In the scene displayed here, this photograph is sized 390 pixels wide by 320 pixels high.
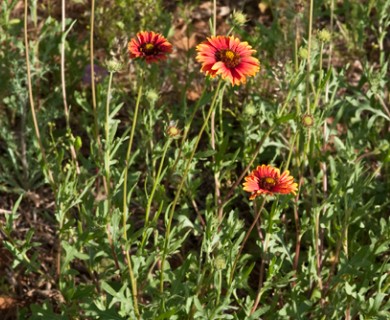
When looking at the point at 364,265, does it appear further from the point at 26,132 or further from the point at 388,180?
the point at 26,132

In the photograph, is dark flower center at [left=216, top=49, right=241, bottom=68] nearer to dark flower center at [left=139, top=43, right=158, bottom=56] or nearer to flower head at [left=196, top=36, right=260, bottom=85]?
flower head at [left=196, top=36, right=260, bottom=85]

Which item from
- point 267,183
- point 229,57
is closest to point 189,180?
point 267,183

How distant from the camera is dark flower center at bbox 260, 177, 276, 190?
206cm

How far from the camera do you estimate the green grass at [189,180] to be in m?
2.32

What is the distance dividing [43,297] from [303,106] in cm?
149

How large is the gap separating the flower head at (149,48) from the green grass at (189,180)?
71 mm

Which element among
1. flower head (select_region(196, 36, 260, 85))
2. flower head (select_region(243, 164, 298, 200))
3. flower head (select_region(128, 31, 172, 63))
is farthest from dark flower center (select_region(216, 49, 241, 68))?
flower head (select_region(243, 164, 298, 200))

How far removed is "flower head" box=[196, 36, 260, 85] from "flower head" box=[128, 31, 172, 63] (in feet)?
0.54

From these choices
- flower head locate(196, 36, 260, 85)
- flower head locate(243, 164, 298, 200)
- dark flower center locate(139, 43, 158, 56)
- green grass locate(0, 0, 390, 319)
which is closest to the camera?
flower head locate(196, 36, 260, 85)

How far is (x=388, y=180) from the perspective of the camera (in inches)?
124

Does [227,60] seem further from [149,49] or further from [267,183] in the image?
[267,183]

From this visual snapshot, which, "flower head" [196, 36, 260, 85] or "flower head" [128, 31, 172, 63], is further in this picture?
"flower head" [128, 31, 172, 63]

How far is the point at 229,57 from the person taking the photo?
1.99 metres

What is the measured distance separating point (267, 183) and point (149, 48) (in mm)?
595
